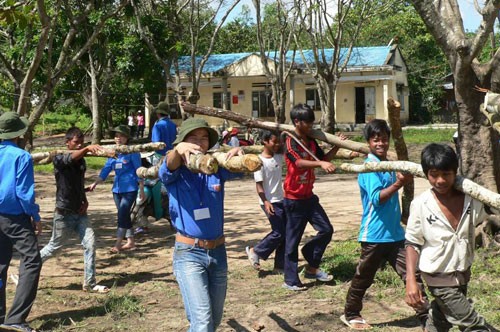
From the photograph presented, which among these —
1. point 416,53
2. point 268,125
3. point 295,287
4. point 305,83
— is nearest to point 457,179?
point 268,125

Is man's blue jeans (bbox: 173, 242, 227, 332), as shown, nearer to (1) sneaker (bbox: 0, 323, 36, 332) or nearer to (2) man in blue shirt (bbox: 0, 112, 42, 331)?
(1) sneaker (bbox: 0, 323, 36, 332)

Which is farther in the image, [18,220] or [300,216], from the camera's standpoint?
[300,216]

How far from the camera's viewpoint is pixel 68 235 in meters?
6.92

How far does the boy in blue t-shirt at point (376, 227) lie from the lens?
507 centimetres

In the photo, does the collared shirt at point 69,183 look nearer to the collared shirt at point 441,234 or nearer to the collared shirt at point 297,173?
the collared shirt at point 297,173

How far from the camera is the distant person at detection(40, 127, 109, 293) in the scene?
679cm

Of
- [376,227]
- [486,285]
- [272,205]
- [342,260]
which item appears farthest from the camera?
[342,260]

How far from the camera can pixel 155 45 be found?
2370 centimetres

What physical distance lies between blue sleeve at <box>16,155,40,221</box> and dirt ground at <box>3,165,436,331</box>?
119 cm

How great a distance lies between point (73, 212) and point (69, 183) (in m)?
0.32

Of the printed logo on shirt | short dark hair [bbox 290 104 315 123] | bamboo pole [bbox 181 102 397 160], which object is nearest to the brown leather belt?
bamboo pole [bbox 181 102 397 160]

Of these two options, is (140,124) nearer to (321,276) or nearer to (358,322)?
(321,276)

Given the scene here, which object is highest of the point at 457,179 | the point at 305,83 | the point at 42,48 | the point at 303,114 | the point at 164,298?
the point at 305,83

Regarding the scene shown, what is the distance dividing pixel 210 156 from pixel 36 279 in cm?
258
